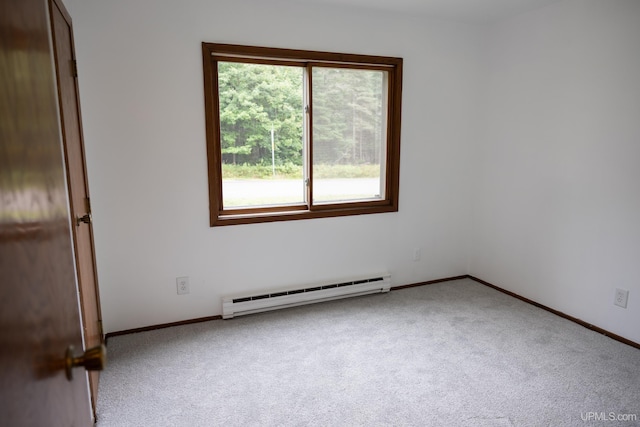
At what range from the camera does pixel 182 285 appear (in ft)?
9.57

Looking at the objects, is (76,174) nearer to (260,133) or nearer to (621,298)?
(260,133)

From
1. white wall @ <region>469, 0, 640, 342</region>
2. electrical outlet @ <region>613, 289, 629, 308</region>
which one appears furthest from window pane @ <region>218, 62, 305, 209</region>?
electrical outlet @ <region>613, 289, 629, 308</region>

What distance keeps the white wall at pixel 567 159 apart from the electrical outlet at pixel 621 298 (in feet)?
0.12

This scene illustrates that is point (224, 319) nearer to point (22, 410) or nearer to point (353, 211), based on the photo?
point (353, 211)

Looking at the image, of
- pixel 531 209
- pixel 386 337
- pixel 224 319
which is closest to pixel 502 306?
pixel 531 209

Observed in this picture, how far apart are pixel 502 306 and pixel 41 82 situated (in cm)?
343

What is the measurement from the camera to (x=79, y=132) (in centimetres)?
235

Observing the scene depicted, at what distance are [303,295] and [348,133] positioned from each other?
1411 mm

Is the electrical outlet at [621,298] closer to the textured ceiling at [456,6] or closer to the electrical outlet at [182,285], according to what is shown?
the textured ceiling at [456,6]

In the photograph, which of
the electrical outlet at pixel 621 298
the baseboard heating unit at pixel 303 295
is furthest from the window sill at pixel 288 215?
the electrical outlet at pixel 621 298

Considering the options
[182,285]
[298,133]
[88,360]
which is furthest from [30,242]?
[298,133]

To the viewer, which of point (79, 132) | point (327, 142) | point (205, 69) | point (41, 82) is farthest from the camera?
point (327, 142)

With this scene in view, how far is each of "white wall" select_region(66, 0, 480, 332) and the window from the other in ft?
0.30

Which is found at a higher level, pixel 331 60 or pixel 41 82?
pixel 331 60
